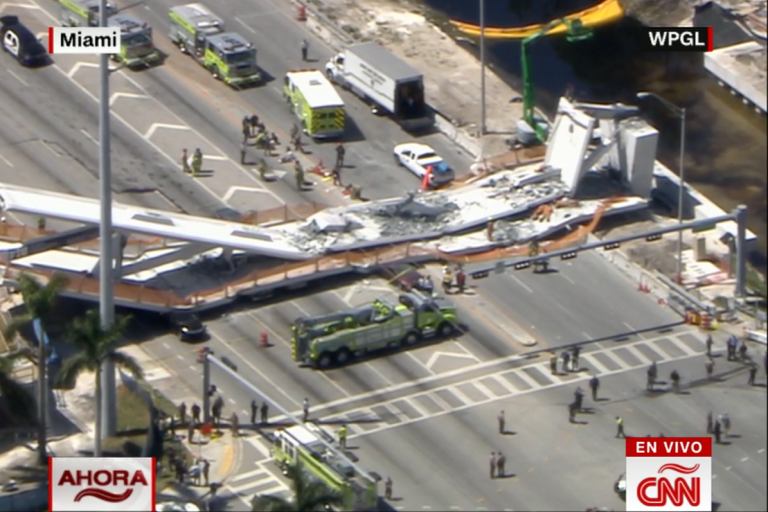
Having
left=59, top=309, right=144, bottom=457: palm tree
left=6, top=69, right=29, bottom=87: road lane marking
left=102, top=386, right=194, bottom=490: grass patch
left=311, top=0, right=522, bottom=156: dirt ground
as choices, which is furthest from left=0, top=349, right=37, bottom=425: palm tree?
left=311, top=0, right=522, bottom=156: dirt ground

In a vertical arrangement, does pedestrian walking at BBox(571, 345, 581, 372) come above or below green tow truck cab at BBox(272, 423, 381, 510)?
above

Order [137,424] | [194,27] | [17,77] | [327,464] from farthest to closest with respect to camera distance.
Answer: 1. [194,27]
2. [17,77]
3. [137,424]
4. [327,464]

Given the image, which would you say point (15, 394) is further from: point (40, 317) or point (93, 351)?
point (93, 351)

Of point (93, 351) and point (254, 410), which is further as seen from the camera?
point (254, 410)

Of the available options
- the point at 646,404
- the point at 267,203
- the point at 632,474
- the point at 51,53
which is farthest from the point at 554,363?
the point at 632,474

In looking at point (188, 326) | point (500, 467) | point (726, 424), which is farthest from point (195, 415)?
point (726, 424)

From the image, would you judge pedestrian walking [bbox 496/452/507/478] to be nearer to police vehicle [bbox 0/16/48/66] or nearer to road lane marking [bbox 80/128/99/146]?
road lane marking [bbox 80/128/99/146]
